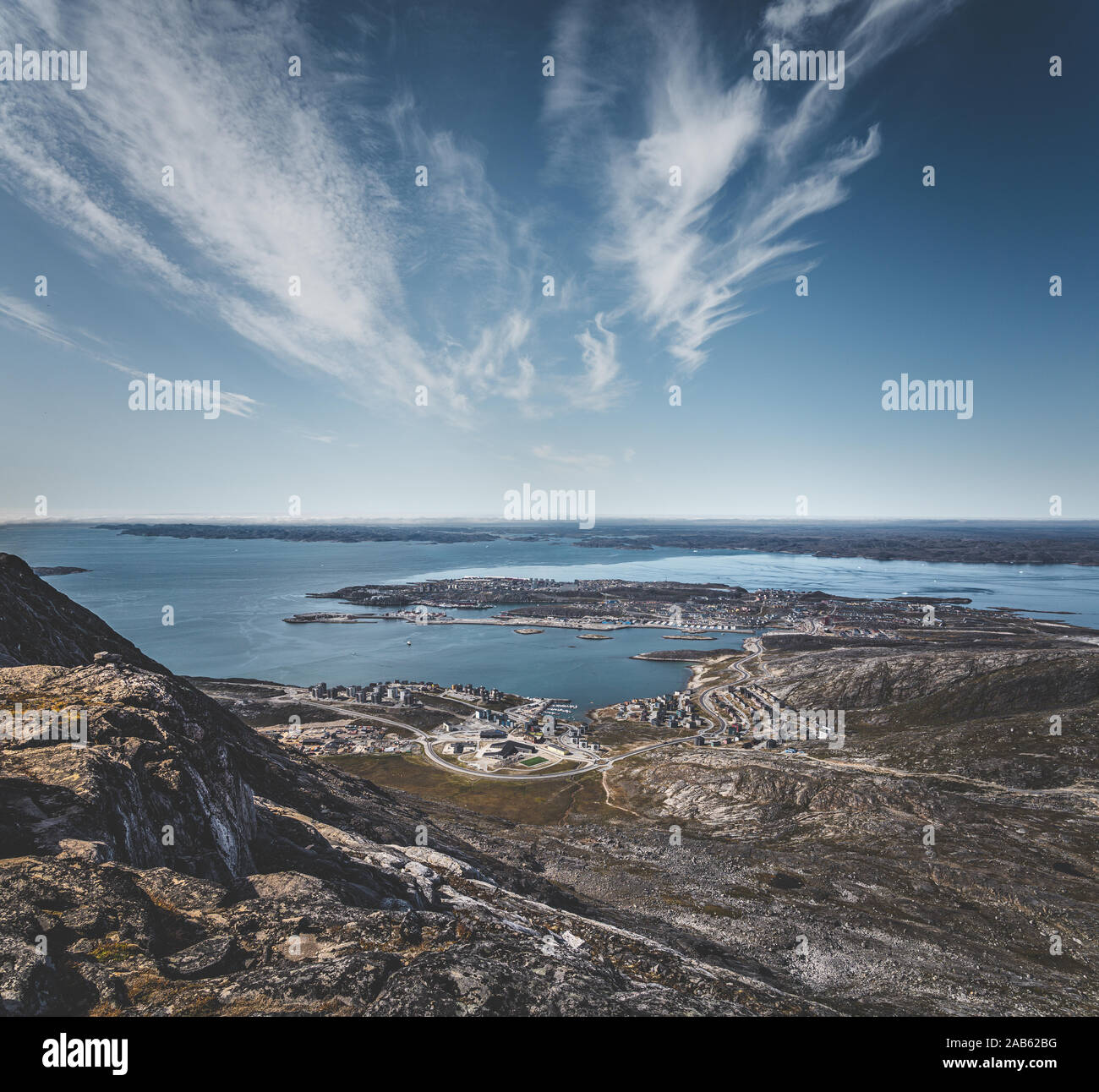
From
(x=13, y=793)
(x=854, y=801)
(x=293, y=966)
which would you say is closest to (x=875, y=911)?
(x=854, y=801)

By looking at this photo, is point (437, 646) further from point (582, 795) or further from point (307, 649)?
point (582, 795)

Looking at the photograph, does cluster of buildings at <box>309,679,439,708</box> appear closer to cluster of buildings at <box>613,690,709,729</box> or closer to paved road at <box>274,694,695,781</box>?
paved road at <box>274,694,695,781</box>

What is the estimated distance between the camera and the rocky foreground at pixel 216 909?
36.9 feet

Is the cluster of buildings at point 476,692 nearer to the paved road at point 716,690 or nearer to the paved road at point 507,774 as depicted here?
the paved road at point 507,774

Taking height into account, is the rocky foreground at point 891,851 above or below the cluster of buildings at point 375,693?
above

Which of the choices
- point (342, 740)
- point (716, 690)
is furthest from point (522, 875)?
point (716, 690)

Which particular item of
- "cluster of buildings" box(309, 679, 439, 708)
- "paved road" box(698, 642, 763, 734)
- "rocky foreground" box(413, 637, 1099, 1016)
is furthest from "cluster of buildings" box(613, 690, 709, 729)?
"cluster of buildings" box(309, 679, 439, 708)

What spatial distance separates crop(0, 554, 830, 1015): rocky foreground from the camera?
1125cm

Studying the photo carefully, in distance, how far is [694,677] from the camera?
12862cm

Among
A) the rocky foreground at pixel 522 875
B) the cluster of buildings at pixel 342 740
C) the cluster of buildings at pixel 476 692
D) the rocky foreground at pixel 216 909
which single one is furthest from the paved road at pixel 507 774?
the rocky foreground at pixel 216 909

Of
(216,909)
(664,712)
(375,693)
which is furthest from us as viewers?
(375,693)

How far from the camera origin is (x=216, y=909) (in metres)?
14.2

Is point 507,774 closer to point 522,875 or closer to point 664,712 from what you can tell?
point 522,875

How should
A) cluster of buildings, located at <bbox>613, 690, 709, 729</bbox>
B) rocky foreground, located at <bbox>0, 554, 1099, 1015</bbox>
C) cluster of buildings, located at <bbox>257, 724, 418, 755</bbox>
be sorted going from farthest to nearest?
cluster of buildings, located at <bbox>613, 690, 709, 729</bbox> < cluster of buildings, located at <bbox>257, 724, 418, 755</bbox> < rocky foreground, located at <bbox>0, 554, 1099, 1015</bbox>
